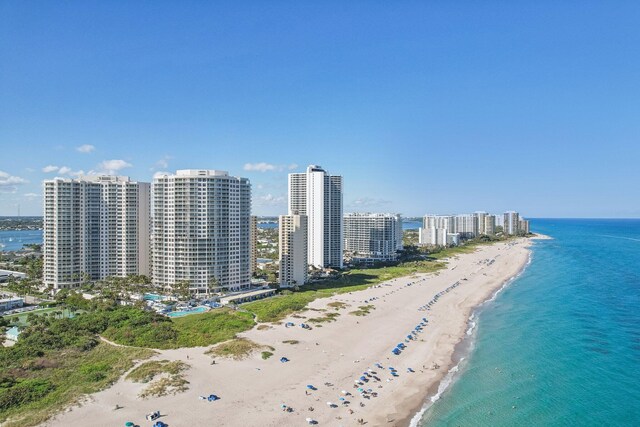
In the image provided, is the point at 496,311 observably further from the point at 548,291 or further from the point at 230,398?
the point at 230,398

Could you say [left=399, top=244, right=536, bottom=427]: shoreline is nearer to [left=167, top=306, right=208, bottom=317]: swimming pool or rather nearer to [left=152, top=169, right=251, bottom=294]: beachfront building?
[left=167, top=306, right=208, bottom=317]: swimming pool

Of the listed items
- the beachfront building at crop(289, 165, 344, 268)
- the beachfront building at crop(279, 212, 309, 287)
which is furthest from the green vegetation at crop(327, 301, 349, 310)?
the beachfront building at crop(289, 165, 344, 268)

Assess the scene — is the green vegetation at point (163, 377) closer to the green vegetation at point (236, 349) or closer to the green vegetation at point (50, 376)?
the green vegetation at point (50, 376)

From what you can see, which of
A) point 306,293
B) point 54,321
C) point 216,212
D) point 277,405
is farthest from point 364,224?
point 277,405

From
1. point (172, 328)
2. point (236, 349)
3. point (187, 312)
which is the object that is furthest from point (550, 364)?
point (187, 312)

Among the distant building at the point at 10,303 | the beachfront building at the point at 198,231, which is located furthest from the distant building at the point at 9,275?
the beachfront building at the point at 198,231
